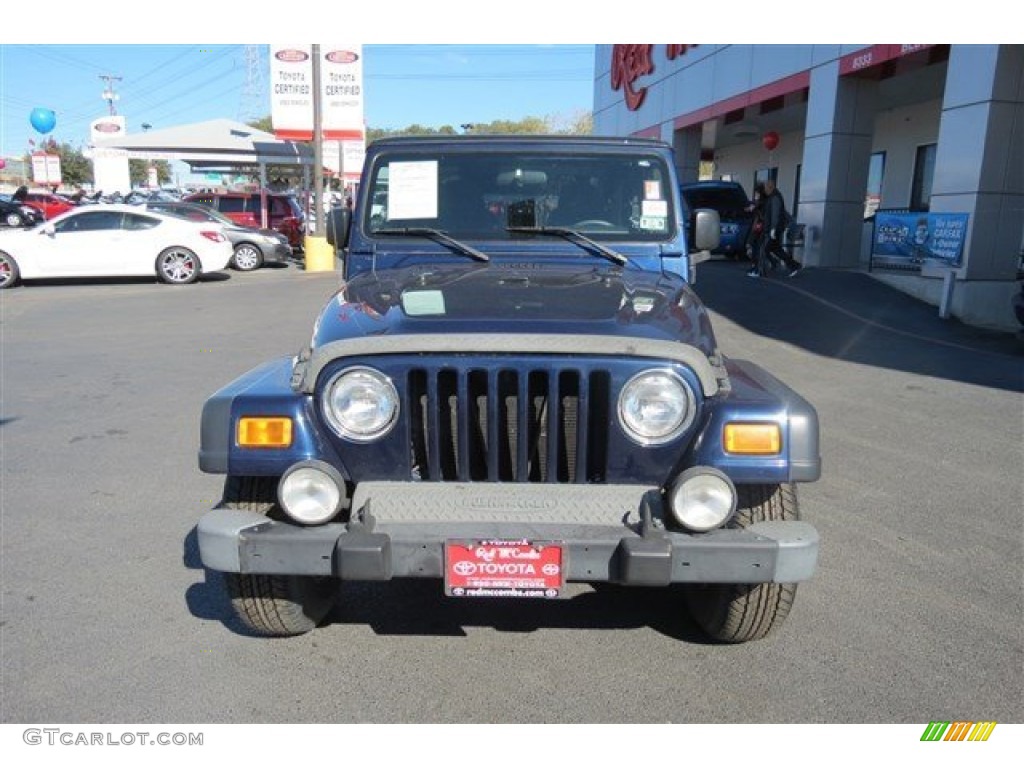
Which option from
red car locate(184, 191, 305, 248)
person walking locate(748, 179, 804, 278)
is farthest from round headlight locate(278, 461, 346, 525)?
red car locate(184, 191, 305, 248)

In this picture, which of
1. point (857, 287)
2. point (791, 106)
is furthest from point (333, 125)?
point (857, 287)

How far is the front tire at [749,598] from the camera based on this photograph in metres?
2.79

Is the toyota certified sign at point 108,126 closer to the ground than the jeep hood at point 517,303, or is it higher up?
higher up

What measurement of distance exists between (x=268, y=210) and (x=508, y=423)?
64.1 feet

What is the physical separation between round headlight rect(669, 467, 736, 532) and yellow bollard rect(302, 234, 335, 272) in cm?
1608

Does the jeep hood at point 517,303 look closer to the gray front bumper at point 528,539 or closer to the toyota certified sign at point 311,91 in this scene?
the gray front bumper at point 528,539

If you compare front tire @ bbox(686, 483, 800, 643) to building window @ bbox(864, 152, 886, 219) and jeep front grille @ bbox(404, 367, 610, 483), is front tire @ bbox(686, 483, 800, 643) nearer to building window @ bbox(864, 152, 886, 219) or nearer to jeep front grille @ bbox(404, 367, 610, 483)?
jeep front grille @ bbox(404, 367, 610, 483)

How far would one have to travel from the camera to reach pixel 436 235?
3887mm

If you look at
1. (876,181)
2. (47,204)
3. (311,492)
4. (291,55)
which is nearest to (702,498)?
(311,492)

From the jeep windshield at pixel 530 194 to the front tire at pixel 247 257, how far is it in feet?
47.2

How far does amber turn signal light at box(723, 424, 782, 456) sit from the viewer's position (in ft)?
8.53

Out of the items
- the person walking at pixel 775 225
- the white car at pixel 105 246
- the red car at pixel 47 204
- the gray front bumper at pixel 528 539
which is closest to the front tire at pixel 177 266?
the white car at pixel 105 246

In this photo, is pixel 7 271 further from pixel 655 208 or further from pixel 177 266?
pixel 655 208

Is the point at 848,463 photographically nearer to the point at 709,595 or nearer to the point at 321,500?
the point at 709,595
